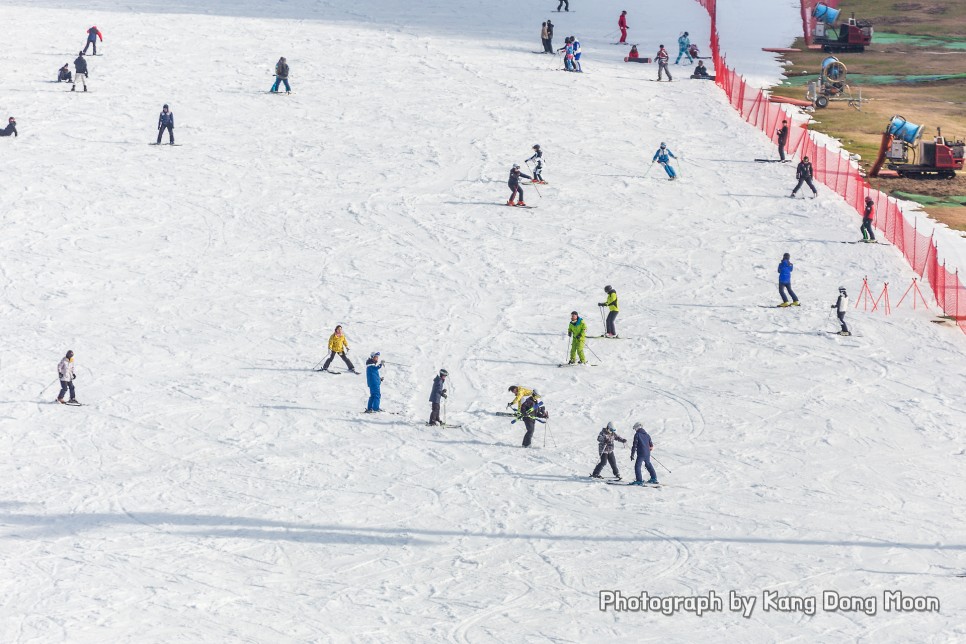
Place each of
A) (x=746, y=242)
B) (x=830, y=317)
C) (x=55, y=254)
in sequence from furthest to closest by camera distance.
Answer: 1. (x=746, y=242)
2. (x=55, y=254)
3. (x=830, y=317)

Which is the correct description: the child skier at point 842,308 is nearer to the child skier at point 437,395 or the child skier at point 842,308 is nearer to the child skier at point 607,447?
the child skier at point 607,447

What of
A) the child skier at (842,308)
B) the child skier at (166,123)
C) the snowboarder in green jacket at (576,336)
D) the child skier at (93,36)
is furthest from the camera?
the child skier at (93,36)

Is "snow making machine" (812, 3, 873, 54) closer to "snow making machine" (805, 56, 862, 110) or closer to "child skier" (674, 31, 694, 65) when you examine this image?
"child skier" (674, 31, 694, 65)

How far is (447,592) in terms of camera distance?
17.8 m

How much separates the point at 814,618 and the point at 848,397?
28.4 feet

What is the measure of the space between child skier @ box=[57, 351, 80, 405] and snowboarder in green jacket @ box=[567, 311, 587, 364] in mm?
9130

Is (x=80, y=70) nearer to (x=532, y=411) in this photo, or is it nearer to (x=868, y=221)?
(x=868, y=221)

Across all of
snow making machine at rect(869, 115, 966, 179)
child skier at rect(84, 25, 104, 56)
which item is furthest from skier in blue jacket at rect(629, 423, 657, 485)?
child skier at rect(84, 25, 104, 56)

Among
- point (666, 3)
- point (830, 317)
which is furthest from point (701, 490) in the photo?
point (666, 3)

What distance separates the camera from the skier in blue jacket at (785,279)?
29188 mm

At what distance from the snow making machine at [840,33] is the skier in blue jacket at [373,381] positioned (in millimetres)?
37949

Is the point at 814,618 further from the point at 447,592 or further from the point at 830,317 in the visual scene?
the point at 830,317

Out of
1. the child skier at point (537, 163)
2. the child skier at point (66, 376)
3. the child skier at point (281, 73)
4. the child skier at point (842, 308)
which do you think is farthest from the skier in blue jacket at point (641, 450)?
the child skier at point (281, 73)

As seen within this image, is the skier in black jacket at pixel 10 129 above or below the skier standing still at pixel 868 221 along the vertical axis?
above
